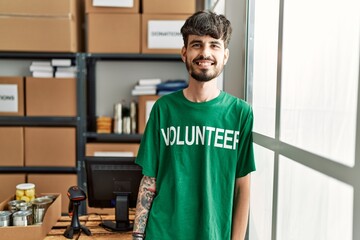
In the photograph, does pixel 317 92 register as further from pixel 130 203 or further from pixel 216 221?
pixel 130 203

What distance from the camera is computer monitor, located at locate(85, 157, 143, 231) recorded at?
1.72m

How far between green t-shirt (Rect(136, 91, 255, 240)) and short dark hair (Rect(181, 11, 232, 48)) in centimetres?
21

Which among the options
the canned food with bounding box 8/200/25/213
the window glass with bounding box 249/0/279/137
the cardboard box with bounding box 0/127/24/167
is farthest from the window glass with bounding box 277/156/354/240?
the cardboard box with bounding box 0/127/24/167

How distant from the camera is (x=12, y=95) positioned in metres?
2.94

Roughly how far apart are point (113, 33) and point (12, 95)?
A: 3.23ft

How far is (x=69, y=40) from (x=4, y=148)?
1.05 m

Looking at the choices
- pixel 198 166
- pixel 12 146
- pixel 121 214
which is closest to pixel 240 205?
pixel 198 166

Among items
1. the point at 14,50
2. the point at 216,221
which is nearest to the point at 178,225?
the point at 216,221

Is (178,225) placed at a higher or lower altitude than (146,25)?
lower

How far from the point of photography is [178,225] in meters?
1.14

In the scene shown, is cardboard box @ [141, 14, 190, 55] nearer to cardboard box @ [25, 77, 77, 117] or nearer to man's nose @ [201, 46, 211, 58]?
cardboard box @ [25, 77, 77, 117]

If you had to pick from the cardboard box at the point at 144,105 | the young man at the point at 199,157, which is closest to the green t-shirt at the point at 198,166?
the young man at the point at 199,157

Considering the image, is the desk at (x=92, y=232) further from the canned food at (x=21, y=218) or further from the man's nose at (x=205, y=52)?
the man's nose at (x=205, y=52)

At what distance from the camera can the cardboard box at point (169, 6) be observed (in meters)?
2.92
